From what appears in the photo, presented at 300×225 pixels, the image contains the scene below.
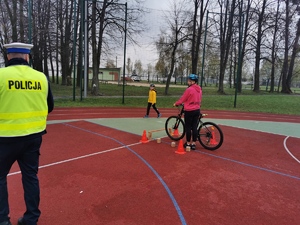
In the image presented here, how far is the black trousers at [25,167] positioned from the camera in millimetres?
2482

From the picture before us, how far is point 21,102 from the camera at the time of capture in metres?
2.47

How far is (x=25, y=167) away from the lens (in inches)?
104

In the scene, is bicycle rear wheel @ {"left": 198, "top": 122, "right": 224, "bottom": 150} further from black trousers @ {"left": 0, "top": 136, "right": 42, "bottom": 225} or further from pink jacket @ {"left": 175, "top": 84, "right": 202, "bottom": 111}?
black trousers @ {"left": 0, "top": 136, "right": 42, "bottom": 225}

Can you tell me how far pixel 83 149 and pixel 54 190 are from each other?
7.17 feet

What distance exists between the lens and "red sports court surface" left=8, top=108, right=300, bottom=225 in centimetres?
312

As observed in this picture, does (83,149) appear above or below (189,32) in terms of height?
below

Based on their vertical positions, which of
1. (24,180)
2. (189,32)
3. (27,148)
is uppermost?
(189,32)

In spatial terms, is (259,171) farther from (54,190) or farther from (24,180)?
(24,180)

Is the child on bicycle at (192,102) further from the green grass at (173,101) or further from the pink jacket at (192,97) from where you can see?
the green grass at (173,101)

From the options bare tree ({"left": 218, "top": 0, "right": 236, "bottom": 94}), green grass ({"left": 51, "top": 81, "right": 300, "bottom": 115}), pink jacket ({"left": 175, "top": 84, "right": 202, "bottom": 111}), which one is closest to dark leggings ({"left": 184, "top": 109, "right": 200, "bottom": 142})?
pink jacket ({"left": 175, "top": 84, "right": 202, "bottom": 111})

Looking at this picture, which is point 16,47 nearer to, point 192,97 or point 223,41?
point 192,97

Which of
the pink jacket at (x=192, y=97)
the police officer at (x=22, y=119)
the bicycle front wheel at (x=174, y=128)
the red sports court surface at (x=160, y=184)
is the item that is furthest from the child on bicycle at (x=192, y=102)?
the police officer at (x=22, y=119)

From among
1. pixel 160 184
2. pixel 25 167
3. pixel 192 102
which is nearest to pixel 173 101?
pixel 192 102

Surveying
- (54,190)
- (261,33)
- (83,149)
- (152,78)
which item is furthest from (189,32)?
(152,78)
